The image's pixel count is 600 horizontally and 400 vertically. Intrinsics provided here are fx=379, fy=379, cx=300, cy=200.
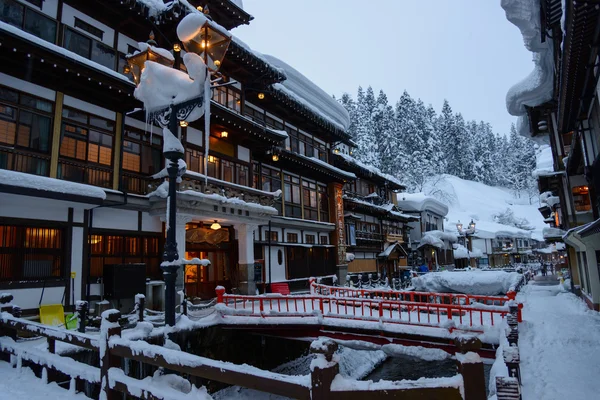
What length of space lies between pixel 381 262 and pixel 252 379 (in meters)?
40.7

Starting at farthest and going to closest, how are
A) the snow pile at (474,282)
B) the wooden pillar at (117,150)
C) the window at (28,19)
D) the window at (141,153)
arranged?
the snow pile at (474,282)
the window at (141,153)
the wooden pillar at (117,150)
the window at (28,19)

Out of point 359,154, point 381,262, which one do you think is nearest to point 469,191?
point 359,154

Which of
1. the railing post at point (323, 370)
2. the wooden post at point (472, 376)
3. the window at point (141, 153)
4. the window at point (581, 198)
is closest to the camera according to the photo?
the wooden post at point (472, 376)

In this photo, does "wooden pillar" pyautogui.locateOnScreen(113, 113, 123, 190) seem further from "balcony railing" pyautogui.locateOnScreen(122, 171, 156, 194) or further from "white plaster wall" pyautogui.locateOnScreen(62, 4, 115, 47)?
"white plaster wall" pyautogui.locateOnScreen(62, 4, 115, 47)

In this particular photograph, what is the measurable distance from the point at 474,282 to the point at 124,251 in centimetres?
2621

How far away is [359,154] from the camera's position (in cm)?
7681

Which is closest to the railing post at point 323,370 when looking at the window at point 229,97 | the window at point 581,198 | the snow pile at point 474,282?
the window at point 229,97

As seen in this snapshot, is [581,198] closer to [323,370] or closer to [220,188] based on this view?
[220,188]

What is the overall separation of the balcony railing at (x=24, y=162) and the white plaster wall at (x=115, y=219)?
2589 millimetres

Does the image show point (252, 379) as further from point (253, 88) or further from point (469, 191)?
point (469, 191)

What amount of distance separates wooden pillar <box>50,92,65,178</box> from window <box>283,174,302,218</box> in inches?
617

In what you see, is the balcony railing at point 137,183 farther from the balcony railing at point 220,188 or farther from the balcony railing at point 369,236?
the balcony railing at point 369,236

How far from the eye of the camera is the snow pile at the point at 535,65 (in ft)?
51.2

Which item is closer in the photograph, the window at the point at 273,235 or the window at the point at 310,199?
the window at the point at 273,235
